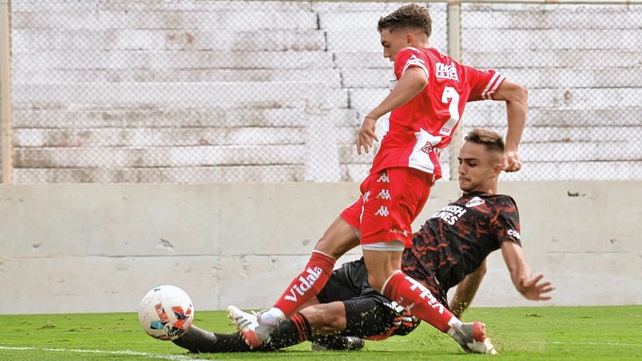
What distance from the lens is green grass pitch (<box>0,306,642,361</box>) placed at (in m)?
4.95

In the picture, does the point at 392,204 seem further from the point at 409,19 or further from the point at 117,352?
the point at 117,352

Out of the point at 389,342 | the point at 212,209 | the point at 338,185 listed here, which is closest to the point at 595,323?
the point at 389,342

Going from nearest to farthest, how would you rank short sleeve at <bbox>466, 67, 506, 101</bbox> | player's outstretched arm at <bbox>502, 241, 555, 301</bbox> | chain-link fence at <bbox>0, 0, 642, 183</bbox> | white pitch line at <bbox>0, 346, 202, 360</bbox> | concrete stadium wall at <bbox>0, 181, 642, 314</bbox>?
player's outstretched arm at <bbox>502, 241, 555, 301</bbox>
white pitch line at <bbox>0, 346, 202, 360</bbox>
short sleeve at <bbox>466, 67, 506, 101</bbox>
concrete stadium wall at <bbox>0, 181, 642, 314</bbox>
chain-link fence at <bbox>0, 0, 642, 183</bbox>

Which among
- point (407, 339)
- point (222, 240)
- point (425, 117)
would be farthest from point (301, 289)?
point (222, 240)

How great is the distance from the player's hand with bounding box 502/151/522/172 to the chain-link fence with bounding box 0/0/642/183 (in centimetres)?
503

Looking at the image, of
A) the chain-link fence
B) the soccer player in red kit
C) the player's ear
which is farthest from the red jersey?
the chain-link fence

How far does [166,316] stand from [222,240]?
15.1 feet

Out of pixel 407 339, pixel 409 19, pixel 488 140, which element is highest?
pixel 409 19

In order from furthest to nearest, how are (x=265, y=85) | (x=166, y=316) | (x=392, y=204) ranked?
(x=265, y=85) < (x=392, y=204) < (x=166, y=316)

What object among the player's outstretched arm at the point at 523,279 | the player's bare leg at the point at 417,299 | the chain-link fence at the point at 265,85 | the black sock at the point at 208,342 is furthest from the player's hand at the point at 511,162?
the chain-link fence at the point at 265,85

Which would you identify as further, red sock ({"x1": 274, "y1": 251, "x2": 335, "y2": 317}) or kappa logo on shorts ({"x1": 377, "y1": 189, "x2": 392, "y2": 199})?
red sock ({"x1": 274, "y1": 251, "x2": 335, "y2": 317})

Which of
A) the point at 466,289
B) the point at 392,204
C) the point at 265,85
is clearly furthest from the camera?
the point at 265,85

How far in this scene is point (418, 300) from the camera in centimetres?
491

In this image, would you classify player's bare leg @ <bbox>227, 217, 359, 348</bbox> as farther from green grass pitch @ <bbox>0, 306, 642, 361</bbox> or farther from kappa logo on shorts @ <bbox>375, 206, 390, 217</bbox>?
kappa logo on shorts @ <bbox>375, 206, 390, 217</bbox>
